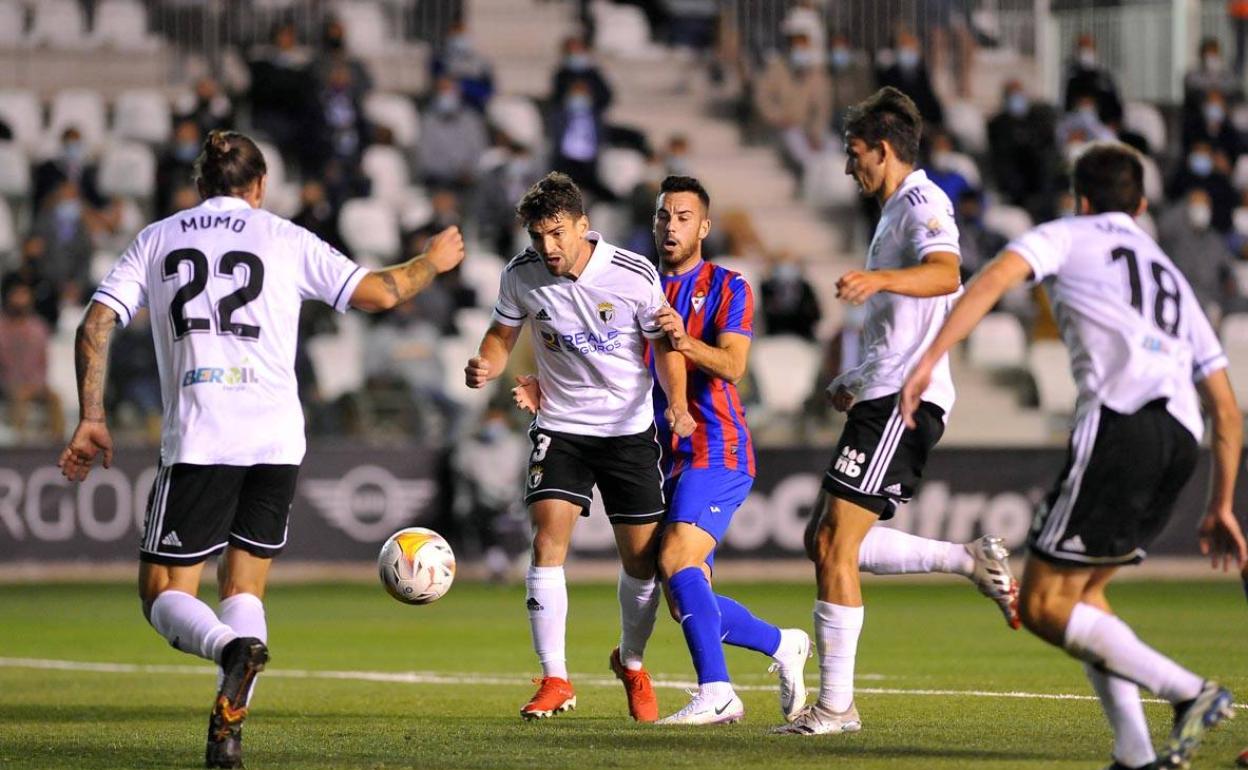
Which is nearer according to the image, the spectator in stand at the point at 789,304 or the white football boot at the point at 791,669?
the white football boot at the point at 791,669

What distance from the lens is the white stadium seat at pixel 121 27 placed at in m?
24.2

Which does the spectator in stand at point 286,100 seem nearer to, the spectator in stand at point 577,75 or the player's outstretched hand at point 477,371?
the spectator in stand at point 577,75

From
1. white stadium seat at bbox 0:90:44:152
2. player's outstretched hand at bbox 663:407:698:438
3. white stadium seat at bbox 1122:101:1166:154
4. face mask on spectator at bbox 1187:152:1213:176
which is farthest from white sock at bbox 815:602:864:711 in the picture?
white stadium seat at bbox 1122:101:1166:154

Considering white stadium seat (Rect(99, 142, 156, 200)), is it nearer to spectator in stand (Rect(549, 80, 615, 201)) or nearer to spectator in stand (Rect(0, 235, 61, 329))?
spectator in stand (Rect(0, 235, 61, 329))

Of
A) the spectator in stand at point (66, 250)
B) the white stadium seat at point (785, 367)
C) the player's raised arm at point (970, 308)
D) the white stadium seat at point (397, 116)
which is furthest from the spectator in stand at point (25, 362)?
the player's raised arm at point (970, 308)

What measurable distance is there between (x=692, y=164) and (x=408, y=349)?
19.9ft

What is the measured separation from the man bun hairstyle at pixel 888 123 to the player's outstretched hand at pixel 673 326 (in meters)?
1.04

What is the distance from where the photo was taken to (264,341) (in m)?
7.55

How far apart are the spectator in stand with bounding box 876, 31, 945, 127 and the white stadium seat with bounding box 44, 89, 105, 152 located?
9.20 metres

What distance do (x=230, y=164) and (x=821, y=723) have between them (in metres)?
3.24

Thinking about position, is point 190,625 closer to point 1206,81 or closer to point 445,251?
point 445,251

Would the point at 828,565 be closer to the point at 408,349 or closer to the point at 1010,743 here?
the point at 1010,743

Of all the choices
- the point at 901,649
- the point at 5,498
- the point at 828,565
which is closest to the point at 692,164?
the point at 5,498

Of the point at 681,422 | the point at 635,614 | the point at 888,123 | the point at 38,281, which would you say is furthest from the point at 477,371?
the point at 38,281
